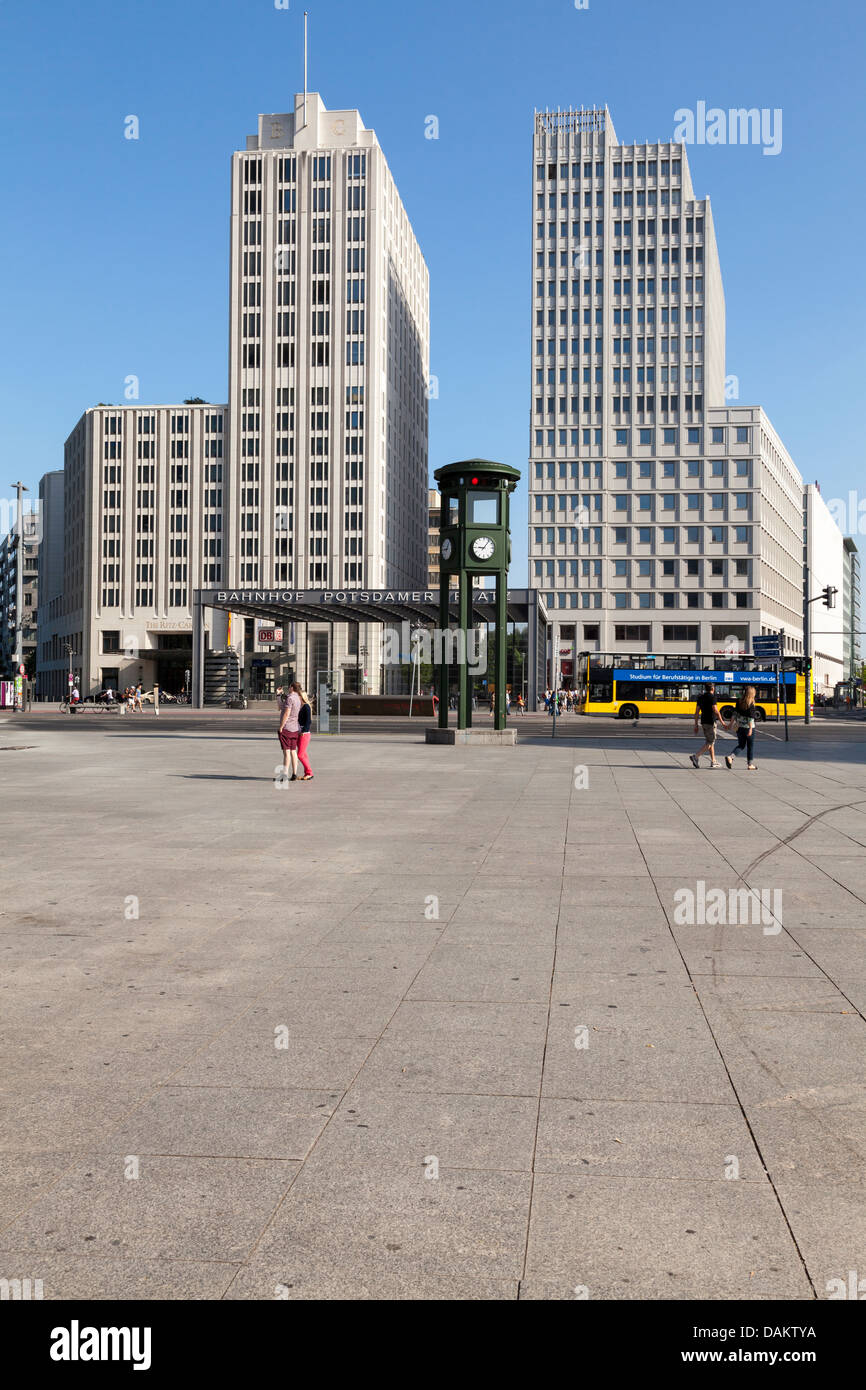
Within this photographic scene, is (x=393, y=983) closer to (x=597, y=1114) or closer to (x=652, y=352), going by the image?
(x=597, y=1114)

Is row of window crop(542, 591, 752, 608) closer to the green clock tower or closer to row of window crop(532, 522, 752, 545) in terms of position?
row of window crop(532, 522, 752, 545)

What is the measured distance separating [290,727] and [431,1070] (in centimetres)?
1394

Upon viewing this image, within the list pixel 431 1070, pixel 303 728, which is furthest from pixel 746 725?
pixel 431 1070

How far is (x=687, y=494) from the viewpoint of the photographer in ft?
344

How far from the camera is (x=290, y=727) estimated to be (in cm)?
1825

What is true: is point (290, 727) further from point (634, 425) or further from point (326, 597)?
point (634, 425)

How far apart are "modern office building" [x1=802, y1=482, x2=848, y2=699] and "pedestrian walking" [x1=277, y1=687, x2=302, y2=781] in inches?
4619

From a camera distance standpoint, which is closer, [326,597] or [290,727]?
[290,727]

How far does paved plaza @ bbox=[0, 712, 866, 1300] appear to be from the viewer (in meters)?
3.06

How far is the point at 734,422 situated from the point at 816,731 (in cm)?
6726

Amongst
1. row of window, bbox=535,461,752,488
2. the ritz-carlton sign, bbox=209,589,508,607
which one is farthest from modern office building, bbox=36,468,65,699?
the ritz-carlton sign, bbox=209,589,508,607

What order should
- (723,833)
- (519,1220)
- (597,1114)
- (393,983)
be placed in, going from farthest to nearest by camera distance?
(723,833) < (393,983) < (597,1114) < (519,1220)

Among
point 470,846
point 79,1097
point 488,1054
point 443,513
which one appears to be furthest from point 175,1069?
point 443,513

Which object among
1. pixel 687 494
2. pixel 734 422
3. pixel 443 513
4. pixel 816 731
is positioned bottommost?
pixel 816 731
